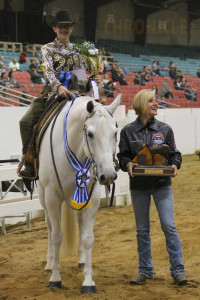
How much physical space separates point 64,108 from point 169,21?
37.5m

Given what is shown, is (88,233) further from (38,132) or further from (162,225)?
(38,132)

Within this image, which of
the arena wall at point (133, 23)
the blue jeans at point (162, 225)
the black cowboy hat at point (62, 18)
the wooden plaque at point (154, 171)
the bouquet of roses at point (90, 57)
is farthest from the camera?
the arena wall at point (133, 23)

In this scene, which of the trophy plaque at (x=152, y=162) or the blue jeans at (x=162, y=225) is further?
the blue jeans at (x=162, y=225)

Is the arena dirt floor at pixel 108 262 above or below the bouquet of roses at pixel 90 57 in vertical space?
below

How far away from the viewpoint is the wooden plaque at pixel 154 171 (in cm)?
442

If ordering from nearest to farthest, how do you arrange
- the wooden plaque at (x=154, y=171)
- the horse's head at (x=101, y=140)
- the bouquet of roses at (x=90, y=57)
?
the horse's head at (x=101, y=140) → the wooden plaque at (x=154, y=171) → the bouquet of roses at (x=90, y=57)

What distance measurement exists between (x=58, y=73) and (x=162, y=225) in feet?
6.46

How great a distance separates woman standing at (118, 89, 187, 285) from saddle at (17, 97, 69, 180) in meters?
0.78

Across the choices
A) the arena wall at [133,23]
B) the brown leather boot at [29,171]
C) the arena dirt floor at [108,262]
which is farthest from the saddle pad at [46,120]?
the arena wall at [133,23]

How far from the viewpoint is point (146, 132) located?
186 inches

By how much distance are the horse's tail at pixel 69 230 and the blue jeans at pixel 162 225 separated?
0.93m

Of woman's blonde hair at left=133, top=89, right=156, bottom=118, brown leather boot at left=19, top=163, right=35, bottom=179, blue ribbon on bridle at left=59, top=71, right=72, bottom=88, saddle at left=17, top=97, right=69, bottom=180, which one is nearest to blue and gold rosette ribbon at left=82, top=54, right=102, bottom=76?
blue ribbon on bridle at left=59, top=71, right=72, bottom=88

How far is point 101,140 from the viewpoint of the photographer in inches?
159

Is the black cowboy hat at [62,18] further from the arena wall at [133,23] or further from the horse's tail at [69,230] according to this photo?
the arena wall at [133,23]
